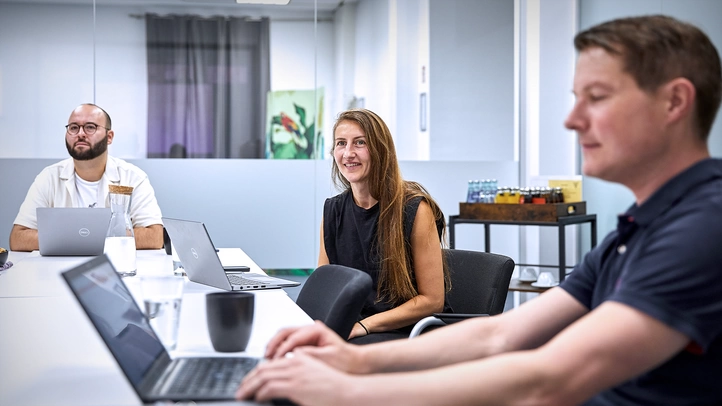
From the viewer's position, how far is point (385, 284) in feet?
8.23

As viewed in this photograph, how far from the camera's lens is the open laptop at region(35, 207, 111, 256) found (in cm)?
297

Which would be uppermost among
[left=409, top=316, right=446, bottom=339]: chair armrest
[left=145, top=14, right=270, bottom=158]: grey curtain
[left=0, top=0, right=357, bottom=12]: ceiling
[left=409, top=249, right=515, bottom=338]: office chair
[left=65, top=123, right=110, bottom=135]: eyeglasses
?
[left=0, top=0, right=357, bottom=12]: ceiling

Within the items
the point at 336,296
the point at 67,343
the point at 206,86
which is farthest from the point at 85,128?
the point at 67,343

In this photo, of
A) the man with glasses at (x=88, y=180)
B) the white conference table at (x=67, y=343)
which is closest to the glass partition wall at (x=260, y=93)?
the man with glasses at (x=88, y=180)

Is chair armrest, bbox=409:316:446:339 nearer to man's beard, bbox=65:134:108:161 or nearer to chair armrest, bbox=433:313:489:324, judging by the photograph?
chair armrest, bbox=433:313:489:324

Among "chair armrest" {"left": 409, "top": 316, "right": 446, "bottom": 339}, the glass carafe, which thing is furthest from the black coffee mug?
the glass carafe

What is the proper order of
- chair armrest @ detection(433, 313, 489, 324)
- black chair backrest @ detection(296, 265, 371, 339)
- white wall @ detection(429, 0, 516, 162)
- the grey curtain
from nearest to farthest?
black chair backrest @ detection(296, 265, 371, 339), chair armrest @ detection(433, 313, 489, 324), the grey curtain, white wall @ detection(429, 0, 516, 162)

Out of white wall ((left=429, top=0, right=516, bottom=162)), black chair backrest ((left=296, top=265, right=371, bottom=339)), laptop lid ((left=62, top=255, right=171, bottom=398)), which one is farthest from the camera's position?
white wall ((left=429, top=0, right=516, bottom=162))

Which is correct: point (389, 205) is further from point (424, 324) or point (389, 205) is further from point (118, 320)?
point (118, 320)

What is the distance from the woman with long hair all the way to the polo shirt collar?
4.31 feet

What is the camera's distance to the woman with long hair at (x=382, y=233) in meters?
2.44

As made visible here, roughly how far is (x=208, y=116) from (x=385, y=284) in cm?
304

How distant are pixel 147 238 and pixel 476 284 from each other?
1.62m

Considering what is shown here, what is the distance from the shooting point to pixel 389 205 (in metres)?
2.54
